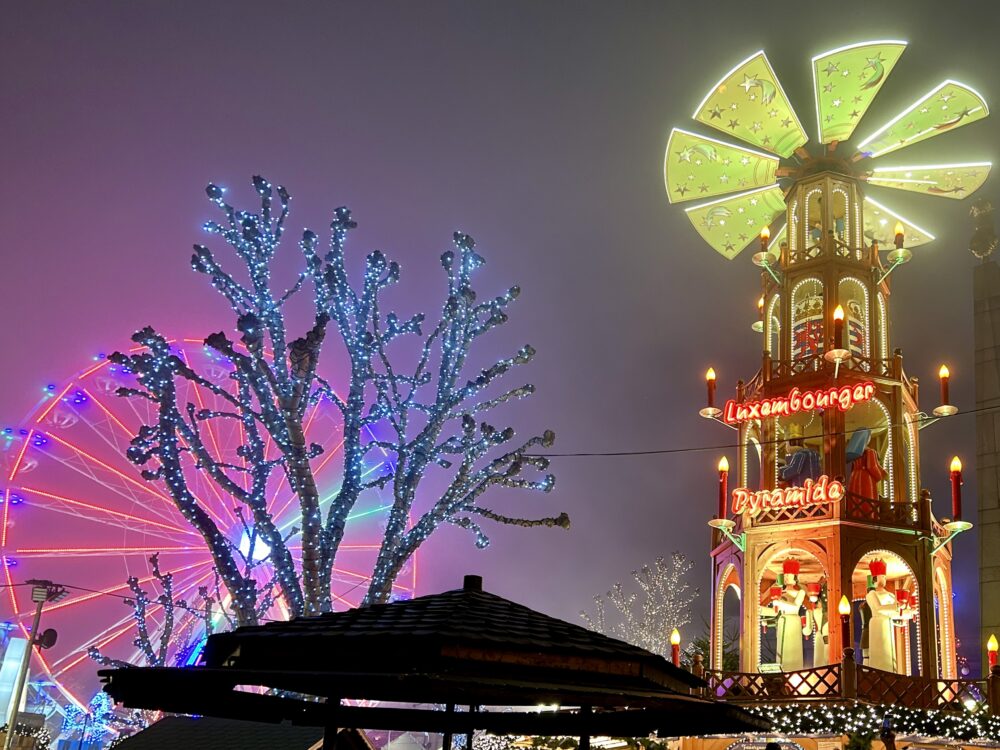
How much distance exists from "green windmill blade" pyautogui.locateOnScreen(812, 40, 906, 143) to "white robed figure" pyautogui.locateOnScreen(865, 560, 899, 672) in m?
11.9

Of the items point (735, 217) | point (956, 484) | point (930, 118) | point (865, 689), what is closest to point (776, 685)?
point (865, 689)

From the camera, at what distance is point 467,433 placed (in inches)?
668

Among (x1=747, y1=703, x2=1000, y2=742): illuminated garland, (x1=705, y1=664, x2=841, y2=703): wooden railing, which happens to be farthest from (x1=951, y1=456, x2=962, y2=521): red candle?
(x1=705, y1=664, x2=841, y2=703): wooden railing

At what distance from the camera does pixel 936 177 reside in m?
26.6

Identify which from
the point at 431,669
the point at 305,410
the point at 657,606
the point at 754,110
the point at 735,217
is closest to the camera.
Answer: the point at 431,669

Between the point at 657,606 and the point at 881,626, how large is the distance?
20.3m

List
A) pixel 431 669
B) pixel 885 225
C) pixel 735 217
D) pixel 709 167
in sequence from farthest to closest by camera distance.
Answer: pixel 735 217 → pixel 885 225 → pixel 709 167 → pixel 431 669

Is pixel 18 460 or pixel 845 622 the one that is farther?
pixel 18 460

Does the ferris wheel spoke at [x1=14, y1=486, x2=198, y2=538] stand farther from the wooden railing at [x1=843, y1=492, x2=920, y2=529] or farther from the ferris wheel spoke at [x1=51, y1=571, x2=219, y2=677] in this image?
the wooden railing at [x1=843, y1=492, x2=920, y2=529]

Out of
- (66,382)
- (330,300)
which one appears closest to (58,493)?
(66,382)

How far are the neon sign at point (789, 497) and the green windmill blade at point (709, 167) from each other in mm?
9742

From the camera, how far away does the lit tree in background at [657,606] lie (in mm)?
42125

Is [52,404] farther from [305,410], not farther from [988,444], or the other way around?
[988,444]

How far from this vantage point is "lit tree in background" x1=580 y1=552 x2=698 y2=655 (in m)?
42.1
